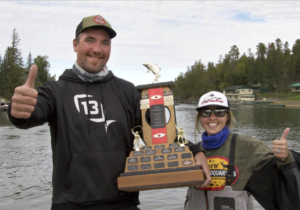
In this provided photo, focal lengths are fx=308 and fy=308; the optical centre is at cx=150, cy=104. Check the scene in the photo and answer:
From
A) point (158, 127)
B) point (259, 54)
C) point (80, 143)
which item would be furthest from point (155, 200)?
point (259, 54)

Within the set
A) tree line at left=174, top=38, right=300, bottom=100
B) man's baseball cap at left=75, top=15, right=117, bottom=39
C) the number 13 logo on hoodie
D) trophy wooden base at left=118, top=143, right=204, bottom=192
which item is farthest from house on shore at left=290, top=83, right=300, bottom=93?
the number 13 logo on hoodie

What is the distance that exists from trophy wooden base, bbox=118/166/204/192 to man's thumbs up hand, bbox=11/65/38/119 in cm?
111

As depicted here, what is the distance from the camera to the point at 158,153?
3.33m

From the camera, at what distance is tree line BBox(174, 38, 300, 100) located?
101m

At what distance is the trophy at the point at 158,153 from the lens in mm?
3053

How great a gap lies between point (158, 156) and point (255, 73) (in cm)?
11714

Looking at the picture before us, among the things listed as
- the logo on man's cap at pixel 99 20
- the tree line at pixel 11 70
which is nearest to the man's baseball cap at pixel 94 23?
the logo on man's cap at pixel 99 20

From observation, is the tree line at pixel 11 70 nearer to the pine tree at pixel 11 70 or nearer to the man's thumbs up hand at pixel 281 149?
the pine tree at pixel 11 70

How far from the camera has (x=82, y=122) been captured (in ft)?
10.4

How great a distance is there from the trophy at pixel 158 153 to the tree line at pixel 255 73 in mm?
97615

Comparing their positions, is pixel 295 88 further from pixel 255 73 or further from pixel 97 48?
pixel 97 48

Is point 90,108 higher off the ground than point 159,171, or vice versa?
point 90,108

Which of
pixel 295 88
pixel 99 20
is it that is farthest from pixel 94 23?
pixel 295 88

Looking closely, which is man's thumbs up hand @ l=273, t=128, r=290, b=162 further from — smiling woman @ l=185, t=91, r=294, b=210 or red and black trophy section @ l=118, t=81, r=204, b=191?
red and black trophy section @ l=118, t=81, r=204, b=191
